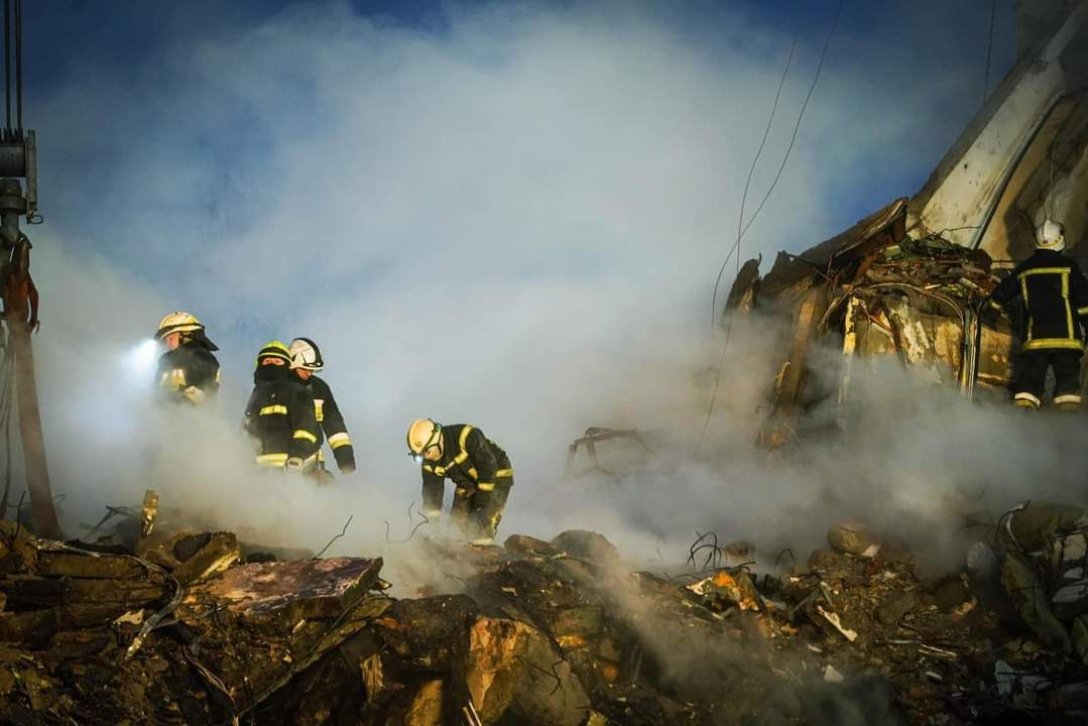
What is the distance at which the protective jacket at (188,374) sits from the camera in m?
7.46

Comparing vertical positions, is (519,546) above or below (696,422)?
below

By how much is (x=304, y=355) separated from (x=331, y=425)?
29.5 inches

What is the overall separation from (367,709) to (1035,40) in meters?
13.8

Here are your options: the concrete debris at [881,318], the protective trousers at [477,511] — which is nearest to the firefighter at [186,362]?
the protective trousers at [477,511]

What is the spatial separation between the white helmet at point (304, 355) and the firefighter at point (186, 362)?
0.74 m

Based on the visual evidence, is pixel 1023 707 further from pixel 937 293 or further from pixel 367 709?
pixel 937 293

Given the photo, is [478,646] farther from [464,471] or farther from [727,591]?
[464,471]

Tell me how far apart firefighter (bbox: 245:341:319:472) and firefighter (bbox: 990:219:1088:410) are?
22.8 feet

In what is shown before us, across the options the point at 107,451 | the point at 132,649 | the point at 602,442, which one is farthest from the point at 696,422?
the point at 132,649

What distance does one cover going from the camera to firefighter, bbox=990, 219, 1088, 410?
7.96 metres

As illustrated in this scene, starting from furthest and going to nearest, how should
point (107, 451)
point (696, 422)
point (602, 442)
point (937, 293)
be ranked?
point (602, 442) → point (696, 422) → point (937, 293) → point (107, 451)

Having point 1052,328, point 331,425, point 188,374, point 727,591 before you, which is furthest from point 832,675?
point 188,374

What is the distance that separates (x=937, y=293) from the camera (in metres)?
9.45

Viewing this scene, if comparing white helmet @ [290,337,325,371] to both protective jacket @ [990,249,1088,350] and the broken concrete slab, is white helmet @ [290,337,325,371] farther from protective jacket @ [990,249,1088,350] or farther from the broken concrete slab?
protective jacket @ [990,249,1088,350]
